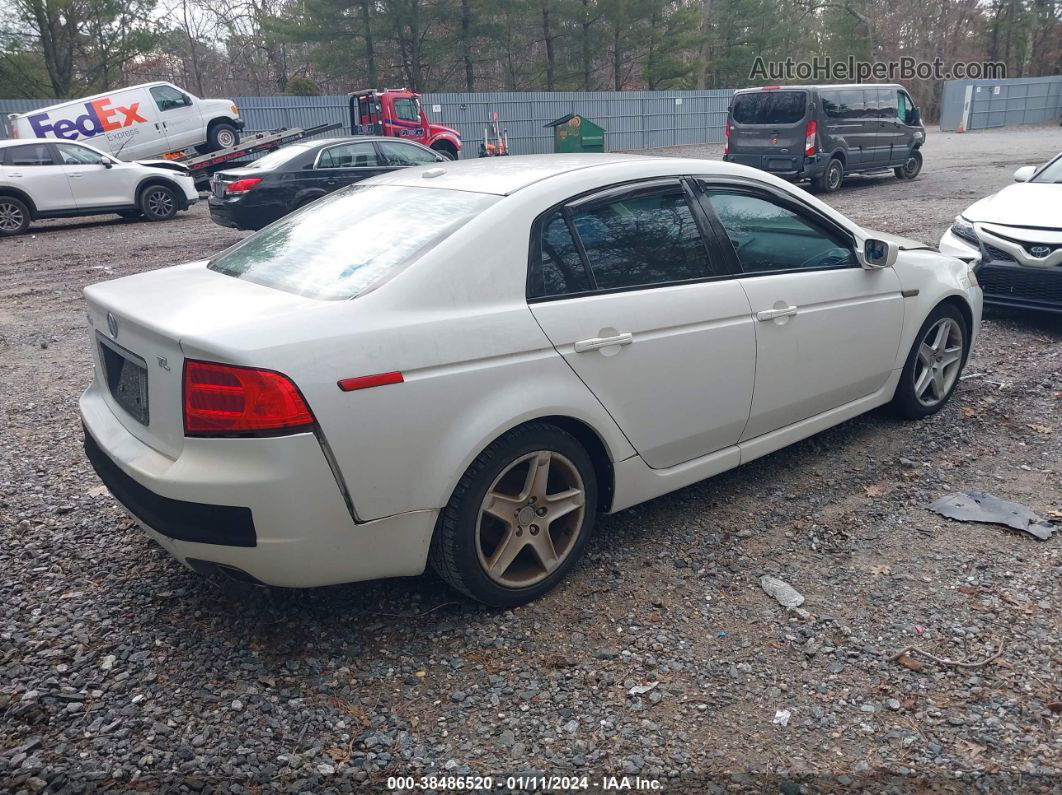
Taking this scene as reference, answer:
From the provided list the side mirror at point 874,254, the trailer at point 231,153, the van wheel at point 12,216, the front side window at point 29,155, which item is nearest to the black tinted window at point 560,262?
the side mirror at point 874,254

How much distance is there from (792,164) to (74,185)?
13.0m

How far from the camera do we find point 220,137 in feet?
68.7

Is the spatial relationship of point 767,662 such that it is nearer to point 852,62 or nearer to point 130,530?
point 130,530

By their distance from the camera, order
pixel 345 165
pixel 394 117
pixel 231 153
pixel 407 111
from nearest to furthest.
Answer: pixel 345 165 < pixel 231 153 < pixel 394 117 < pixel 407 111

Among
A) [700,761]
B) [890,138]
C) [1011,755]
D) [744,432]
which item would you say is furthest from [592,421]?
[890,138]

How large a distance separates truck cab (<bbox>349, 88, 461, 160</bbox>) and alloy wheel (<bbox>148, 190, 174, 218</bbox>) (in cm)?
731

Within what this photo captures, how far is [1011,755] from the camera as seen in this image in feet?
8.18

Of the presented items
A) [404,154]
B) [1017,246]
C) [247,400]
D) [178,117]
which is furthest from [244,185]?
[247,400]

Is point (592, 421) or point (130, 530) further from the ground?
point (592, 421)

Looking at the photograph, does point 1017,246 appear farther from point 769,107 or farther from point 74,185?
point 74,185

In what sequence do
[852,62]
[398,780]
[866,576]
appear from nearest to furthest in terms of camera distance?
[398,780] → [866,576] → [852,62]

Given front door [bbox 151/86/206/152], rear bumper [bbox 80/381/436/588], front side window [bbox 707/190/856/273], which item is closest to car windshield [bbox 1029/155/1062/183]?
front side window [bbox 707/190/856/273]

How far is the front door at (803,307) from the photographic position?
12.5 ft

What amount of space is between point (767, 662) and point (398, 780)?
51.1 inches
